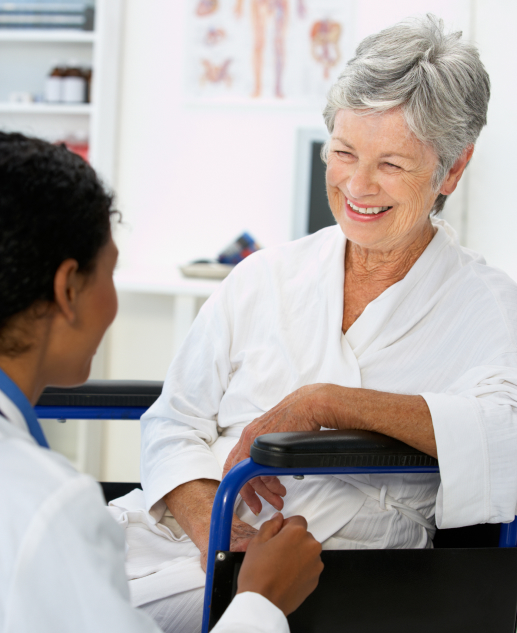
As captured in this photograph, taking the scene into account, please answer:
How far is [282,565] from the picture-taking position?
862mm

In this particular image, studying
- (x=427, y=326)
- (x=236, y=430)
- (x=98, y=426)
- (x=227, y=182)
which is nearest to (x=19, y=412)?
(x=236, y=430)

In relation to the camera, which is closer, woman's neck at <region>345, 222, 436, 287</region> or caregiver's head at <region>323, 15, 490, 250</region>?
caregiver's head at <region>323, 15, 490, 250</region>

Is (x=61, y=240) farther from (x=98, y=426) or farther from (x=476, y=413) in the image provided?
(x=98, y=426)

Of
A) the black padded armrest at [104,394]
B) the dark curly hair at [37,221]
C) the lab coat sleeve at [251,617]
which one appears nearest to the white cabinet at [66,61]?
the black padded armrest at [104,394]

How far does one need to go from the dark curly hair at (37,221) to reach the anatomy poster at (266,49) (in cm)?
283

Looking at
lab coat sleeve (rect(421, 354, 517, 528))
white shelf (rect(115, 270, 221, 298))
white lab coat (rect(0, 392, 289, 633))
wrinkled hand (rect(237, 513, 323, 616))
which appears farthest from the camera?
white shelf (rect(115, 270, 221, 298))

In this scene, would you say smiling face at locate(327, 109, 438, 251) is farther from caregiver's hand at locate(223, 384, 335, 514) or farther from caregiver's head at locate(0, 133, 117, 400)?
caregiver's head at locate(0, 133, 117, 400)

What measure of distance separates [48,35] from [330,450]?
3.04 meters

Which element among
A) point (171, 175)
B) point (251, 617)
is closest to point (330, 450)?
point (251, 617)

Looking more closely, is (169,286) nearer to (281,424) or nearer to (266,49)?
(266,49)

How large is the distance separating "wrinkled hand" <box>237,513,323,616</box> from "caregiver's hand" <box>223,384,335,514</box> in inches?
6.7

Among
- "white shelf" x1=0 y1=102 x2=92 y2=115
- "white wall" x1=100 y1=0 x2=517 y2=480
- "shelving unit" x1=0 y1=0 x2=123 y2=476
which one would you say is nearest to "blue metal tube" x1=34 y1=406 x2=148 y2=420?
"shelving unit" x1=0 y1=0 x2=123 y2=476

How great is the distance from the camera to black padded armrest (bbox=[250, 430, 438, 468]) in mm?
912

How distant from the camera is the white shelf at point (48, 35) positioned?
10.6ft
